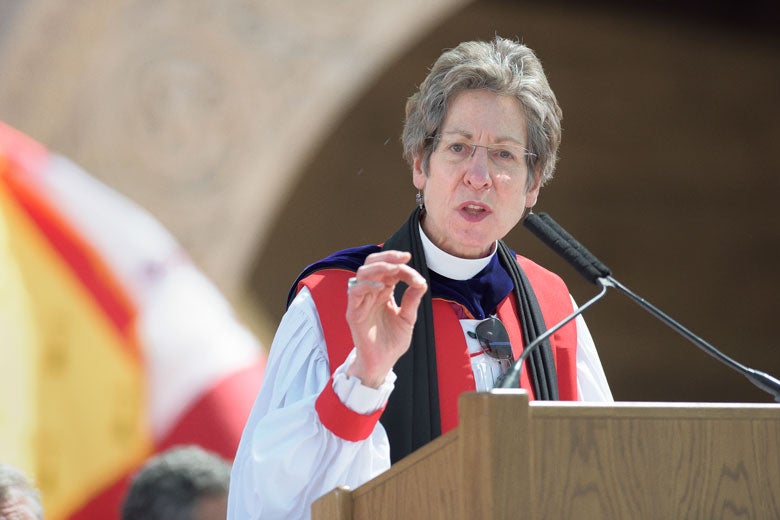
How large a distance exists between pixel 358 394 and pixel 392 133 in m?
6.14

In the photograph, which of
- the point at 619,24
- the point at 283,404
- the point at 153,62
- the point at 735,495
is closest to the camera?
the point at 735,495

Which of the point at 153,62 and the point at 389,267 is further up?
the point at 153,62

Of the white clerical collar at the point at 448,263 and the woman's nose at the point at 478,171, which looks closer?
the woman's nose at the point at 478,171

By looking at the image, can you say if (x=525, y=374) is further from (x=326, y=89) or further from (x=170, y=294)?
(x=326, y=89)

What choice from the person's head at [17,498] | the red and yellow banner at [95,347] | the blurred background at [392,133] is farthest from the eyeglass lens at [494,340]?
the blurred background at [392,133]

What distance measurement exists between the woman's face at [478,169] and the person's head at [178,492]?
3.07 feet

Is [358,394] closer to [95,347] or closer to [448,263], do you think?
[448,263]

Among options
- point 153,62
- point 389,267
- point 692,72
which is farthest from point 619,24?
point 389,267

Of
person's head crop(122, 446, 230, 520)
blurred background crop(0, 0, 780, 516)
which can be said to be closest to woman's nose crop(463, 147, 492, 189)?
person's head crop(122, 446, 230, 520)

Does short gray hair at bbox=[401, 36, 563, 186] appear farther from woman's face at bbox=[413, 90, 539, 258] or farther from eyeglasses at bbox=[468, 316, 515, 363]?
eyeglasses at bbox=[468, 316, 515, 363]

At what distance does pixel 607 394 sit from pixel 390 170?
5.57 metres

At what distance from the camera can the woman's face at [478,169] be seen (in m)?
2.40

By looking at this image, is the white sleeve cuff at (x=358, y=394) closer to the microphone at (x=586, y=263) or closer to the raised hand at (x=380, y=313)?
the raised hand at (x=380, y=313)

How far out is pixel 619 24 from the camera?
8641 mm
